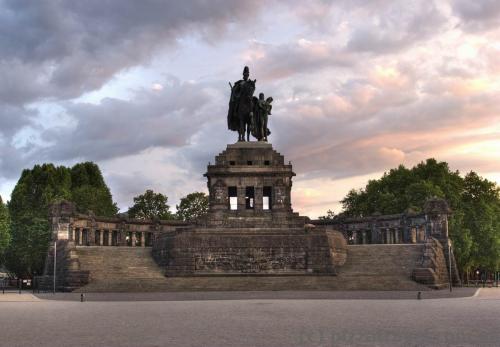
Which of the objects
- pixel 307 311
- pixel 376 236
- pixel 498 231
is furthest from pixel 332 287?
pixel 498 231

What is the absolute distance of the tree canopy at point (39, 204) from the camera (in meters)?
62.7

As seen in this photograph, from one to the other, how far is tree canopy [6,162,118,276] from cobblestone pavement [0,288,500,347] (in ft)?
120

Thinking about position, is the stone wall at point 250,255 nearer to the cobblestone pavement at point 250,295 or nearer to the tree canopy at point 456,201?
the cobblestone pavement at point 250,295

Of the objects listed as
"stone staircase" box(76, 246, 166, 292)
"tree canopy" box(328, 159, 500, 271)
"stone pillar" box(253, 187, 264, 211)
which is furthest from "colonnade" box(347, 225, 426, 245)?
"stone staircase" box(76, 246, 166, 292)

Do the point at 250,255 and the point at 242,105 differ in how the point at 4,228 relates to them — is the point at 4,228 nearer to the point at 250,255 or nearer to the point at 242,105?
the point at 250,255

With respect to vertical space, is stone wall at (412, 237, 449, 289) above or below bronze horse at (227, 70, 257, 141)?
below

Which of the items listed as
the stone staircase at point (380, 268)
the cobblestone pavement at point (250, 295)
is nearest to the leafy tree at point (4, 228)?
the cobblestone pavement at point (250, 295)

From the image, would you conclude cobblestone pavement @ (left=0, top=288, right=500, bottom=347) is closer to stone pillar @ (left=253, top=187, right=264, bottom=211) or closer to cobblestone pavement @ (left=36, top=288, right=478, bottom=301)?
cobblestone pavement @ (left=36, top=288, right=478, bottom=301)

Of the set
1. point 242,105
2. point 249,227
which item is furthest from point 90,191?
point 249,227

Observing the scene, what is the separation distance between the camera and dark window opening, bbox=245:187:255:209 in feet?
188

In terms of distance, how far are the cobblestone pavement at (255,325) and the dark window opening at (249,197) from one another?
92.7ft

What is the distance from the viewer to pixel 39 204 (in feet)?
228

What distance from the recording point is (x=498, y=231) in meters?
67.2

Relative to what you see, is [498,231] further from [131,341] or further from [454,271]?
[131,341]
